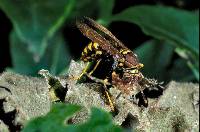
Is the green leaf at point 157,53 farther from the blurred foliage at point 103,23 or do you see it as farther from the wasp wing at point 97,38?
the wasp wing at point 97,38

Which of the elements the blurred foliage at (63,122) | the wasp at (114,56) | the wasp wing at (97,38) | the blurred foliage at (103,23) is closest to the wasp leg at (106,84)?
the wasp at (114,56)

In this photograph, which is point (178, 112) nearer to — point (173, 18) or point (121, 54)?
point (121, 54)

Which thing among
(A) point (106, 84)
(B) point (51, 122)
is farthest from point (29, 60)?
(B) point (51, 122)

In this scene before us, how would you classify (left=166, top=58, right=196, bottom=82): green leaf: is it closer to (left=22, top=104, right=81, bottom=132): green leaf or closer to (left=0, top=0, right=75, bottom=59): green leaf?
(left=0, top=0, right=75, bottom=59): green leaf

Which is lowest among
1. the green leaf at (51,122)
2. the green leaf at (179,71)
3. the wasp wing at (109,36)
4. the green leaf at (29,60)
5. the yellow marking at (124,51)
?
the green leaf at (179,71)

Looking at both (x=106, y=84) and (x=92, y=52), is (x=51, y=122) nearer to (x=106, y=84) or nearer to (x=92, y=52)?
(x=106, y=84)

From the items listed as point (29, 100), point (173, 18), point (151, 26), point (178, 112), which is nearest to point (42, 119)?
point (29, 100)

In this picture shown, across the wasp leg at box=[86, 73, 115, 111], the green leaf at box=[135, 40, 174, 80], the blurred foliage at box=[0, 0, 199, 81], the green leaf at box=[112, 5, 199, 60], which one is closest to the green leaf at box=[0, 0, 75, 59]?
the blurred foliage at box=[0, 0, 199, 81]

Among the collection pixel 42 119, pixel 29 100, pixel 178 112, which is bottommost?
pixel 178 112
